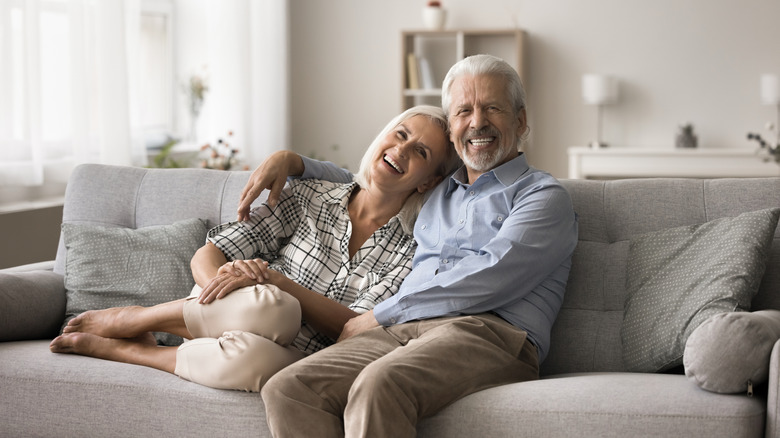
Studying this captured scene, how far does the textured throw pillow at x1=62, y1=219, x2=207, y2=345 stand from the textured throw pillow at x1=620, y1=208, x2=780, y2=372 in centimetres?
124

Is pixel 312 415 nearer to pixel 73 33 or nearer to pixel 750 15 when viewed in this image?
pixel 73 33

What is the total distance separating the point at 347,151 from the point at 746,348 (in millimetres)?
5078

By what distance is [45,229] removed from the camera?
3.75 meters

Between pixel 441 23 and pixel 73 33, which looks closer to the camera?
pixel 73 33

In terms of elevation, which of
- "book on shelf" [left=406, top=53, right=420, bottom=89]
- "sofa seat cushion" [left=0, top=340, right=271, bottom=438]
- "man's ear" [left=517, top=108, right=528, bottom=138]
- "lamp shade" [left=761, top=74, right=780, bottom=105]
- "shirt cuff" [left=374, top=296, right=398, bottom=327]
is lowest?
"sofa seat cushion" [left=0, top=340, right=271, bottom=438]

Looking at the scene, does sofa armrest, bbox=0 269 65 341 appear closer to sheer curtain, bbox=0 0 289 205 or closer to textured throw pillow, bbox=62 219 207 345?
textured throw pillow, bbox=62 219 207 345

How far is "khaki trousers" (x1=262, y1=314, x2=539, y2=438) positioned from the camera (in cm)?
169

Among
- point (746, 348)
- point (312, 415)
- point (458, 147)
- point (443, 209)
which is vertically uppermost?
point (458, 147)

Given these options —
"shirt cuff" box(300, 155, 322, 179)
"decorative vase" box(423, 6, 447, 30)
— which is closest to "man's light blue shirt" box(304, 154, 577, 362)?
"shirt cuff" box(300, 155, 322, 179)

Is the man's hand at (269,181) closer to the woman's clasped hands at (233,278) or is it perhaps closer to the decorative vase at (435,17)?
the woman's clasped hands at (233,278)

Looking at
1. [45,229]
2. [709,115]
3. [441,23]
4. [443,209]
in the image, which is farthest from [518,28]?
[443,209]

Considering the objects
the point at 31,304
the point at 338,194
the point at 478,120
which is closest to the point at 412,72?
the point at 338,194

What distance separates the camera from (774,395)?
64.6 inches

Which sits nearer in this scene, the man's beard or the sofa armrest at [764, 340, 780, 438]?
the sofa armrest at [764, 340, 780, 438]
